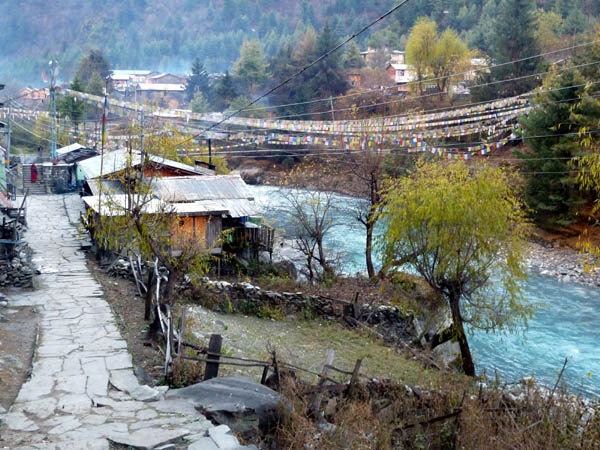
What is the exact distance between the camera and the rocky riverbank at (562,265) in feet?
84.2

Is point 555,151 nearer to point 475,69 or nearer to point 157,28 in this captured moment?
point 475,69

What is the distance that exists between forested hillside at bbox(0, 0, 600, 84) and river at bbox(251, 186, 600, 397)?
95085mm

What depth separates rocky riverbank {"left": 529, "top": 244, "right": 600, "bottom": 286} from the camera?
1010 inches

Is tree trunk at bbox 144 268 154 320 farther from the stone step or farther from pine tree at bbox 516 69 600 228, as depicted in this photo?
pine tree at bbox 516 69 600 228

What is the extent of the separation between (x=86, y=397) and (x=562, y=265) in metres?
25.4

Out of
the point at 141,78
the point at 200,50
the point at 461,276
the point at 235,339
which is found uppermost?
the point at 200,50

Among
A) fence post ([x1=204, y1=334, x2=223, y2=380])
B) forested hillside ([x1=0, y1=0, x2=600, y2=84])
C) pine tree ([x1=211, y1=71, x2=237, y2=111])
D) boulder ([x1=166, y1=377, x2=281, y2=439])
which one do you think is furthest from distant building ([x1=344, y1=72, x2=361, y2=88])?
boulder ([x1=166, y1=377, x2=281, y2=439])

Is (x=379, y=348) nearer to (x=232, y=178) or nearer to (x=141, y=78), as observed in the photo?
(x=232, y=178)

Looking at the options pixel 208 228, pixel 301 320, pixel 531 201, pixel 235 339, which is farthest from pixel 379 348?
pixel 531 201

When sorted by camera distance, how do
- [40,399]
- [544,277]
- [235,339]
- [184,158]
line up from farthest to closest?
[184,158] → [544,277] → [235,339] → [40,399]

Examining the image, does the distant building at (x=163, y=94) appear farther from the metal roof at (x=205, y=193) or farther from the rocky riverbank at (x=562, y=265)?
the metal roof at (x=205, y=193)

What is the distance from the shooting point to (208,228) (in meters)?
19.9

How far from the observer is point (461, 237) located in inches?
525

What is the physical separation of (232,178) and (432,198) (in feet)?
35.9
